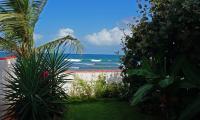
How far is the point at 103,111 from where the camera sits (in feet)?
37.3

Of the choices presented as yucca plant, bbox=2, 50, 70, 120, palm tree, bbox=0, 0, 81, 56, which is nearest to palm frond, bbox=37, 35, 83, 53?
palm tree, bbox=0, 0, 81, 56

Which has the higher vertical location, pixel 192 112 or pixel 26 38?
pixel 26 38

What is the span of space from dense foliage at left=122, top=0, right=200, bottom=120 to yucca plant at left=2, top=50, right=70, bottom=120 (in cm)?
223

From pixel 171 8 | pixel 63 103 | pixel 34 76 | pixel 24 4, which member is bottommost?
pixel 63 103

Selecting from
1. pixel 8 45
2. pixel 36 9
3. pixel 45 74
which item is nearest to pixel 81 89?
pixel 8 45

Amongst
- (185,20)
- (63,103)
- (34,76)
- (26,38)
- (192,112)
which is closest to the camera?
(192,112)

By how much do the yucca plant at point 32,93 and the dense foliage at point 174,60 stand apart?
7.32 feet

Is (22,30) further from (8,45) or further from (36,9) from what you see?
(36,9)

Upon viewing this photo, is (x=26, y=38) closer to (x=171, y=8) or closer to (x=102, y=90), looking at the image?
(x=102, y=90)

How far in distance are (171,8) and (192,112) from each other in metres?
2.40

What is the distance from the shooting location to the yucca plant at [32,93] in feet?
31.6

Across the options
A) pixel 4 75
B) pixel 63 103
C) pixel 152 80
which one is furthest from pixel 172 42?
pixel 4 75

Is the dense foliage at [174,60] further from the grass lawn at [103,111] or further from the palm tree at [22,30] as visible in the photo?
the palm tree at [22,30]

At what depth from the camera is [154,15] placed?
10.2 meters
